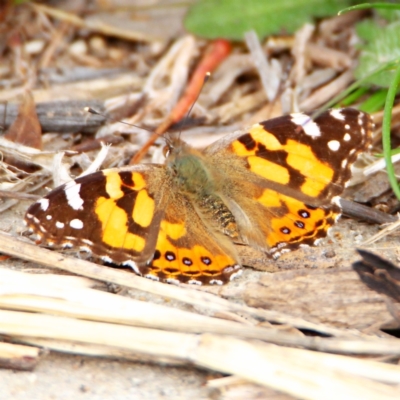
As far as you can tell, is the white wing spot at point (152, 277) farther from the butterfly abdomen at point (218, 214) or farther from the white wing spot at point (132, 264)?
the butterfly abdomen at point (218, 214)

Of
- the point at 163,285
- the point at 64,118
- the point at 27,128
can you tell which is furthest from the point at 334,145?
the point at 27,128

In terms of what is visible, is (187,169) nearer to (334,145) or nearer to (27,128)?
(334,145)

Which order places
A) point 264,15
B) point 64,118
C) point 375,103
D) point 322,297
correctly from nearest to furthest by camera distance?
point 322,297, point 375,103, point 64,118, point 264,15

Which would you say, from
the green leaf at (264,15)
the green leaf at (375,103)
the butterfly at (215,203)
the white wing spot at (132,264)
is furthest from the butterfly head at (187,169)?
the green leaf at (264,15)

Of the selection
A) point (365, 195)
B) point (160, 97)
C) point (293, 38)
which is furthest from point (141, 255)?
point (293, 38)

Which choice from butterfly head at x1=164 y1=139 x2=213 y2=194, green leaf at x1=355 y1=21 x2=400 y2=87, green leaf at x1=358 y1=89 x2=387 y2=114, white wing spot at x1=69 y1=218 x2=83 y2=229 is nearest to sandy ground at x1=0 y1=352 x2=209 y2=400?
white wing spot at x1=69 y1=218 x2=83 y2=229

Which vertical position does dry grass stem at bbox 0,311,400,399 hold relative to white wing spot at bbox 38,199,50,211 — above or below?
below

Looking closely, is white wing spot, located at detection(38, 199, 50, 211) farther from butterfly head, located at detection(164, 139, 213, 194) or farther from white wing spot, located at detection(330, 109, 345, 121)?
white wing spot, located at detection(330, 109, 345, 121)
